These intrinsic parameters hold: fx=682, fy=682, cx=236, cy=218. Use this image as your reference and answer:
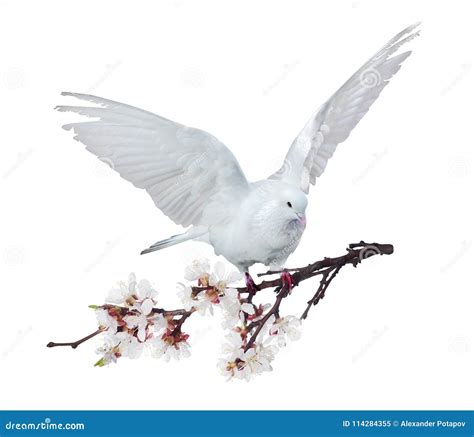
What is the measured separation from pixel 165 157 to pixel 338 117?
→ 2.60 ft

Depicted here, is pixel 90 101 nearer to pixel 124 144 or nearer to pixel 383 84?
pixel 124 144

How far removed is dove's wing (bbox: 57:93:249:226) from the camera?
2.20m

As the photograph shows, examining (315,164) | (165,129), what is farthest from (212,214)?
(315,164)

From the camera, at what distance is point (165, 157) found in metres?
2.29

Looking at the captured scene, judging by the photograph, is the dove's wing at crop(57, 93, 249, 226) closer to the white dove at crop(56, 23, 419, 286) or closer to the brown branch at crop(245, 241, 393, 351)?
the white dove at crop(56, 23, 419, 286)

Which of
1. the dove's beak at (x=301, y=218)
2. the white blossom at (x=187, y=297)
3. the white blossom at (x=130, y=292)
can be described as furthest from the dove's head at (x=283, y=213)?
the white blossom at (x=130, y=292)

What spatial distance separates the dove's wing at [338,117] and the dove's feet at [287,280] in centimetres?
33

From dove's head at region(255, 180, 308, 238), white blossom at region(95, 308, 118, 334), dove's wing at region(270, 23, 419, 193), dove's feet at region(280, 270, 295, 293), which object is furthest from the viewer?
dove's wing at region(270, 23, 419, 193)

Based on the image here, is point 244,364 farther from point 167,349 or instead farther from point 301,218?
point 301,218

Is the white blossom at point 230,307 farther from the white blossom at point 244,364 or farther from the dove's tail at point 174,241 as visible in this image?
the dove's tail at point 174,241

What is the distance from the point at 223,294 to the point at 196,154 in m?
0.47

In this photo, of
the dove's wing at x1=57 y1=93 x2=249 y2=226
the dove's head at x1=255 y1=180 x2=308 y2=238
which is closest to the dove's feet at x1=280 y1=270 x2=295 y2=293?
the dove's head at x1=255 y1=180 x2=308 y2=238

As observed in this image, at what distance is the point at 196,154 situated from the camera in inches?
89.8

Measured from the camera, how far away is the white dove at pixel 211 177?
7.28 ft
